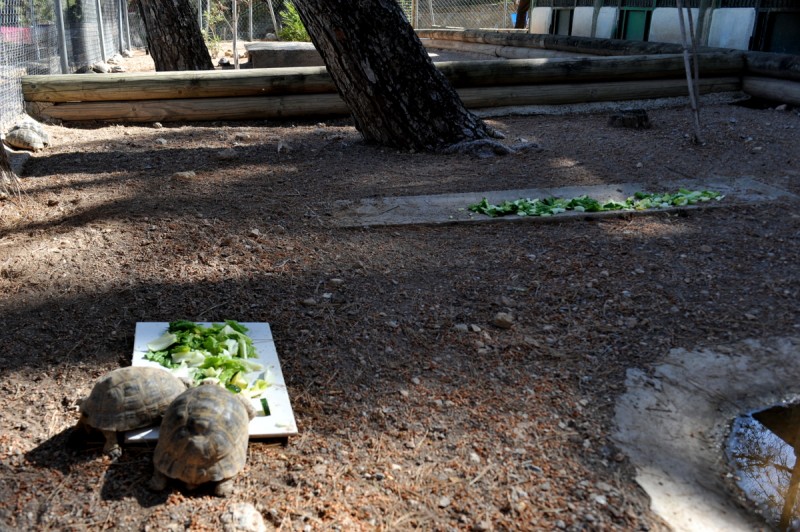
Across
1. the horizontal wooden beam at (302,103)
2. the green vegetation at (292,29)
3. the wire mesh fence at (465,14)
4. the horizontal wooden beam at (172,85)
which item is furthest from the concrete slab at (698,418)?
the wire mesh fence at (465,14)

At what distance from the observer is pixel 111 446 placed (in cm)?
273

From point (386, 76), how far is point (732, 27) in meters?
7.88

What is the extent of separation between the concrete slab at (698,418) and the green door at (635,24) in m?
13.1

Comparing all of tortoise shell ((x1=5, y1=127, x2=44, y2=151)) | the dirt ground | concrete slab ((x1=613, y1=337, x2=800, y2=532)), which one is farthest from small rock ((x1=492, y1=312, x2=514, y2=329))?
tortoise shell ((x1=5, y1=127, x2=44, y2=151))

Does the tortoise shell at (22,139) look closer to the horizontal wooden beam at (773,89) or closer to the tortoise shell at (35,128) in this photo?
the tortoise shell at (35,128)

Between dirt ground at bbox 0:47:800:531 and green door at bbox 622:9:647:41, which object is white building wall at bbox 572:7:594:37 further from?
dirt ground at bbox 0:47:800:531

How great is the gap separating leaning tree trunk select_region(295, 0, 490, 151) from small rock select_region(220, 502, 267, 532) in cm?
561

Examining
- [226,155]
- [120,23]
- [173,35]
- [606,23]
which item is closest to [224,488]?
[226,155]

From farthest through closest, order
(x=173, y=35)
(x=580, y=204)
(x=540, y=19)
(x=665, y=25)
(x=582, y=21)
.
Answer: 1. (x=540, y=19)
2. (x=582, y=21)
3. (x=665, y=25)
4. (x=173, y=35)
5. (x=580, y=204)

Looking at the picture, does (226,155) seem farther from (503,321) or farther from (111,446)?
(111,446)

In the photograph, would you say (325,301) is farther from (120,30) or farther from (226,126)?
(120,30)

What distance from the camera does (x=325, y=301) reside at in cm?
410

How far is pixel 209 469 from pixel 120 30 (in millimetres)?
19559

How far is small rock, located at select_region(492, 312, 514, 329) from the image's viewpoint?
3.86m
